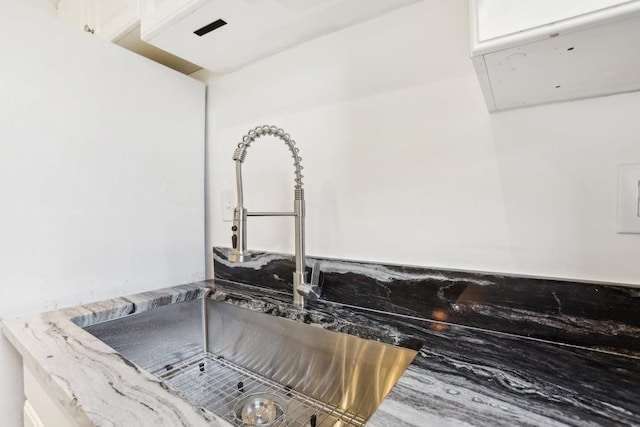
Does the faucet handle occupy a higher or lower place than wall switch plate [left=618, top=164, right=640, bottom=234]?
lower

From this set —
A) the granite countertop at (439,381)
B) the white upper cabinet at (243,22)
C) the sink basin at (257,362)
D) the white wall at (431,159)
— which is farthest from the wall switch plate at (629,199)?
the white upper cabinet at (243,22)

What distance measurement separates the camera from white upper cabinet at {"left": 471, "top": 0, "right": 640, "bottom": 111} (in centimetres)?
38

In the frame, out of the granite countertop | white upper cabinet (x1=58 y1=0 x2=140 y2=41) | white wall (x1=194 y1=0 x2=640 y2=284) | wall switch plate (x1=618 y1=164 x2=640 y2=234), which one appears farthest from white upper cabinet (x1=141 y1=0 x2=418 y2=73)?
the granite countertop

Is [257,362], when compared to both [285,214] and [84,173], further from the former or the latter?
[84,173]

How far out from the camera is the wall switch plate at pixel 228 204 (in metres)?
1.23

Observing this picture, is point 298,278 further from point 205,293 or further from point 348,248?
point 205,293

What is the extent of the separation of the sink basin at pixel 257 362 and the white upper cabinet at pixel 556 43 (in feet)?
1.93

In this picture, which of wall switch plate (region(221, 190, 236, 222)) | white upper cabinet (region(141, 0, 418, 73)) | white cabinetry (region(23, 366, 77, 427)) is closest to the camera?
white cabinetry (region(23, 366, 77, 427))

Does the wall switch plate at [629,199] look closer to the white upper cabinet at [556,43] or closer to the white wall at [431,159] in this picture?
the white wall at [431,159]

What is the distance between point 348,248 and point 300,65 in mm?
644

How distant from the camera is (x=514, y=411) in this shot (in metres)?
0.44

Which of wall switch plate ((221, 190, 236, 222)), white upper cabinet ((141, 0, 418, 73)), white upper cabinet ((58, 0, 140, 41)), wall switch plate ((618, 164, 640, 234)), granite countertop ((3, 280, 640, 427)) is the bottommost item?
granite countertop ((3, 280, 640, 427))

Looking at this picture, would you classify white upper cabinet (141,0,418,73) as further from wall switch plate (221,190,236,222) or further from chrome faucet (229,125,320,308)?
wall switch plate (221,190,236,222)

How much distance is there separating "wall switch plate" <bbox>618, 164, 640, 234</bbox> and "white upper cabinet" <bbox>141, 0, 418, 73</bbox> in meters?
0.65
